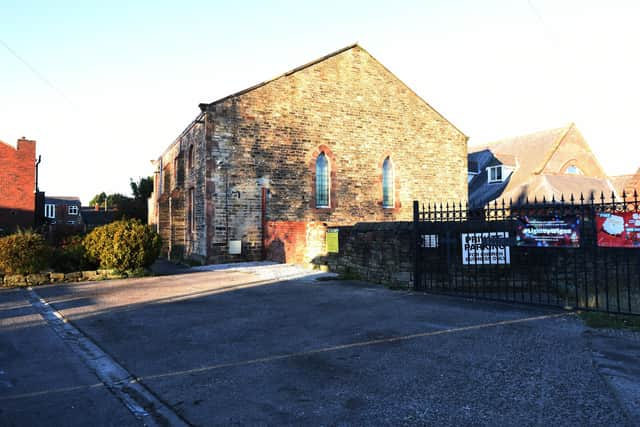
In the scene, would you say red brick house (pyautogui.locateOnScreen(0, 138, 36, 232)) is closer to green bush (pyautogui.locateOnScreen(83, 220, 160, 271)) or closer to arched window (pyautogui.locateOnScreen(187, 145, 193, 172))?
arched window (pyautogui.locateOnScreen(187, 145, 193, 172))

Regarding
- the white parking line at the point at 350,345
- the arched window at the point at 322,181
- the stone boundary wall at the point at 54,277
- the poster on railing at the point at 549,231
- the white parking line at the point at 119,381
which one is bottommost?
the white parking line at the point at 119,381

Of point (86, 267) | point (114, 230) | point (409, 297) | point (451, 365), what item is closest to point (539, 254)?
point (409, 297)

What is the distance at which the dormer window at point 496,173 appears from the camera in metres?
36.0

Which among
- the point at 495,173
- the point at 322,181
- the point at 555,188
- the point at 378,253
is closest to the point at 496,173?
the point at 495,173

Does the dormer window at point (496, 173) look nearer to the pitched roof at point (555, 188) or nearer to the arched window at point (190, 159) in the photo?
the pitched roof at point (555, 188)

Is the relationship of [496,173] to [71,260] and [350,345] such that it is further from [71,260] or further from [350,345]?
[350,345]

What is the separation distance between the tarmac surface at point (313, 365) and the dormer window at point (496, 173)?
98.7 ft

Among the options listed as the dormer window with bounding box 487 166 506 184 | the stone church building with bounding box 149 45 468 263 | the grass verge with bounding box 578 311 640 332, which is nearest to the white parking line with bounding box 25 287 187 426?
the grass verge with bounding box 578 311 640 332

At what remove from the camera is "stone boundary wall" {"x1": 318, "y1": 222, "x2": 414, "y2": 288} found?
1066cm

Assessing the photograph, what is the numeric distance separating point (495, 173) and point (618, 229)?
1210 inches

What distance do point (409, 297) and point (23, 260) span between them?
10.8 meters

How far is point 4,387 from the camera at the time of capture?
4.45 metres

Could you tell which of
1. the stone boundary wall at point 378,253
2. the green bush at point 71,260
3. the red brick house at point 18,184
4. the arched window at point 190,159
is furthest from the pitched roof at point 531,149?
the red brick house at point 18,184

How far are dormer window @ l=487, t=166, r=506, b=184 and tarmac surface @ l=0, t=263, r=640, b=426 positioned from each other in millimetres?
30092
